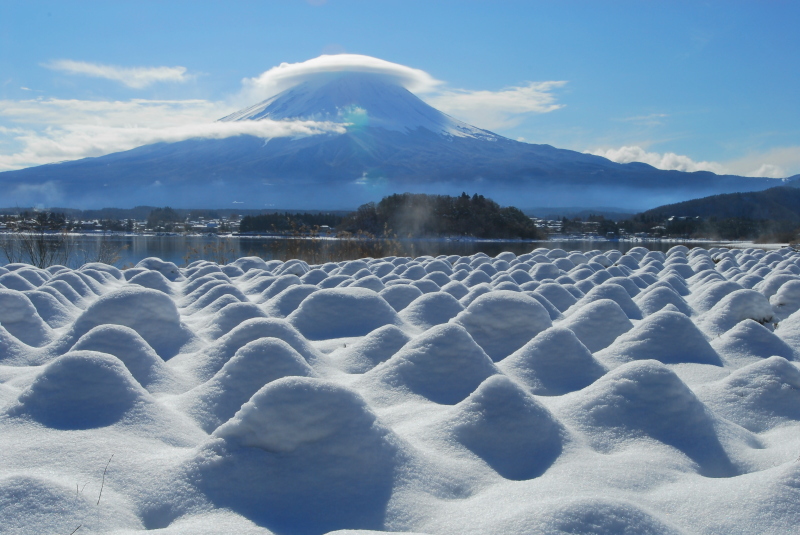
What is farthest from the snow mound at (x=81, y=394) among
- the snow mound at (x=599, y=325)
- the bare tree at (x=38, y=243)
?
the bare tree at (x=38, y=243)

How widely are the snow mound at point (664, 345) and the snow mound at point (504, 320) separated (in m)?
0.59

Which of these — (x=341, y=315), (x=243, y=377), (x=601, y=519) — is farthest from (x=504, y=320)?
(x=601, y=519)

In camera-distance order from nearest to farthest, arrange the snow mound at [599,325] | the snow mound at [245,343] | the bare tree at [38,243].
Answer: the snow mound at [245,343] < the snow mound at [599,325] < the bare tree at [38,243]

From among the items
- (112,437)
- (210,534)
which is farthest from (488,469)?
(112,437)

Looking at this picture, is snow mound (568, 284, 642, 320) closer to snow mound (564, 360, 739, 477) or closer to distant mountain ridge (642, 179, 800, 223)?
snow mound (564, 360, 739, 477)

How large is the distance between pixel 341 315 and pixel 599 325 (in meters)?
2.21

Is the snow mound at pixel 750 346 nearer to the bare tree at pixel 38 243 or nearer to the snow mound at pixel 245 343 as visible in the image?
the snow mound at pixel 245 343

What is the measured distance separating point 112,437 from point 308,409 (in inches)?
32.8

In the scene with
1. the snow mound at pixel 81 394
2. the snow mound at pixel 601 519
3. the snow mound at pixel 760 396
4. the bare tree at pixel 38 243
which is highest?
the bare tree at pixel 38 243

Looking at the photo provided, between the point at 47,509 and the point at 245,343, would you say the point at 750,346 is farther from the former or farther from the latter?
the point at 47,509

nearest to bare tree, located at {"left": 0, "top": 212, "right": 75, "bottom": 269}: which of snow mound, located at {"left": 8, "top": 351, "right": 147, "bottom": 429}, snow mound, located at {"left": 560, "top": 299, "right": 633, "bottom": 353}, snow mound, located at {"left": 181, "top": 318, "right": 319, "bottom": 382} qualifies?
snow mound, located at {"left": 181, "top": 318, "right": 319, "bottom": 382}

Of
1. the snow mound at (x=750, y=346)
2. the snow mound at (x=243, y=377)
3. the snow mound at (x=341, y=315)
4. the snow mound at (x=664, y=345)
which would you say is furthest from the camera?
the snow mound at (x=341, y=315)

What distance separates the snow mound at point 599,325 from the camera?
446 centimetres

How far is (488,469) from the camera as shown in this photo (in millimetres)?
2207
